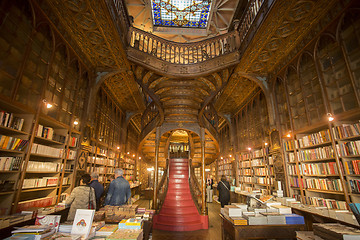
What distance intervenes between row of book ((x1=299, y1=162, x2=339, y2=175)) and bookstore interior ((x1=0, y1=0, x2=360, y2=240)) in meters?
0.02

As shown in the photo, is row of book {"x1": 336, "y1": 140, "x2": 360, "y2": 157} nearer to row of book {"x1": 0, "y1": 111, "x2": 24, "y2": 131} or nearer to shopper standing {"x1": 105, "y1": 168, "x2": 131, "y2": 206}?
shopper standing {"x1": 105, "y1": 168, "x2": 131, "y2": 206}

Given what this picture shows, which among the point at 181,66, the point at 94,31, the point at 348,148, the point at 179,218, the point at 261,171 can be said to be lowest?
the point at 179,218

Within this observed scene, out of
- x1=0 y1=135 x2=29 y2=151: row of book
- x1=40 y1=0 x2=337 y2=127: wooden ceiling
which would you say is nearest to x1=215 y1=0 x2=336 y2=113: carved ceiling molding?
x1=40 y1=0 x2=337 y2=127: wooden ceiling

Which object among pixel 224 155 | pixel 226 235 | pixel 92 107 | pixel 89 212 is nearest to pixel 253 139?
pixel 224 155

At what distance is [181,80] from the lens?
6539 mm

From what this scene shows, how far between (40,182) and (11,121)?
1440 mm

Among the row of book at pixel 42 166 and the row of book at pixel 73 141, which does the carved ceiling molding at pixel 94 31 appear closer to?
the row of book at pixel 73 141

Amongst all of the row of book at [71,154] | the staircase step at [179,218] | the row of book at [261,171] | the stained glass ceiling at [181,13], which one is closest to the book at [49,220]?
the row of book at [71,154]

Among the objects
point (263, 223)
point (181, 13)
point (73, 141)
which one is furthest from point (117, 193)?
point (181, 13)

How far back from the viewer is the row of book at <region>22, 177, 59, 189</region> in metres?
3.30

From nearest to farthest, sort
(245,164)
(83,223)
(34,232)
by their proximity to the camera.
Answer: (34,232)
(83,223)
(245,164)

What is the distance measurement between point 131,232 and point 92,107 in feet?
15.3

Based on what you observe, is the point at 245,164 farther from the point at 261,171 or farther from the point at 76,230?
the point at 76,230

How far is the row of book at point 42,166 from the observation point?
3.34 metres
